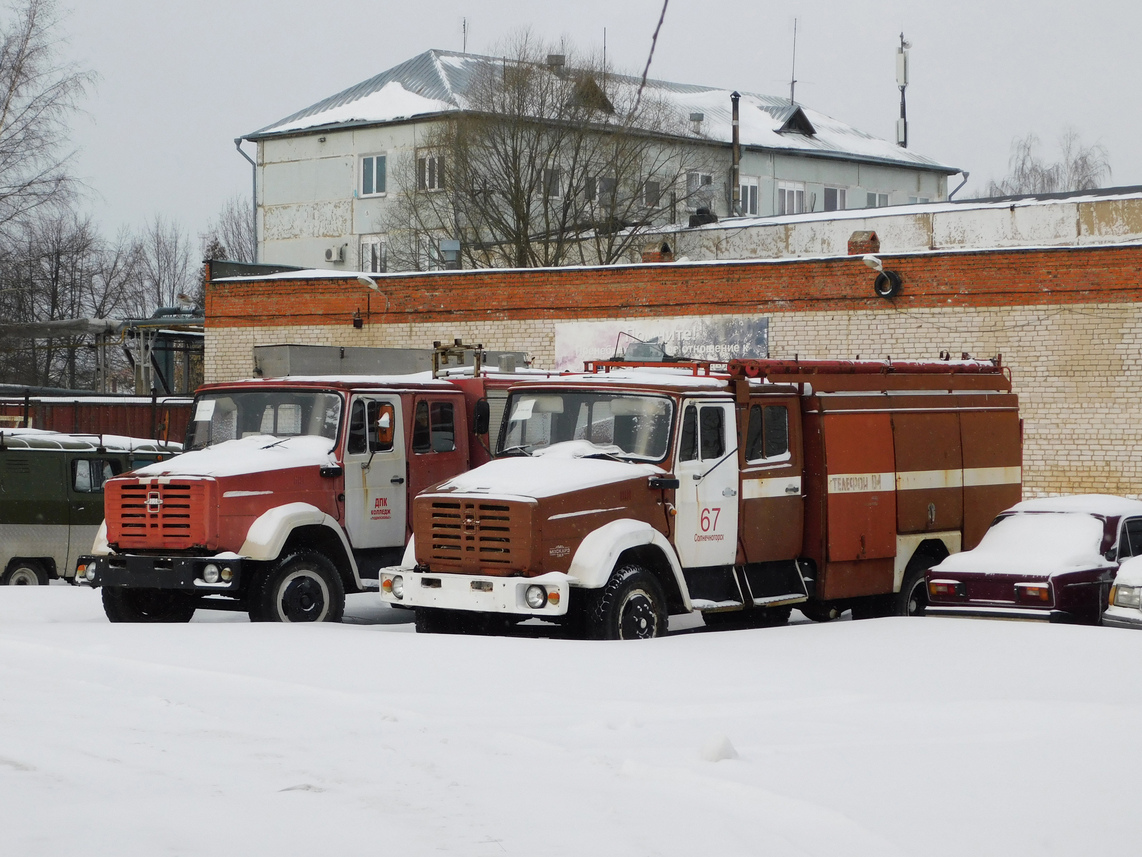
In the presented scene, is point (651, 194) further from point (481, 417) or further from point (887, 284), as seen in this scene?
point (481, 417)

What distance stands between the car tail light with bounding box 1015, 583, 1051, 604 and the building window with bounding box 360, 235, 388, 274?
38.5 meters

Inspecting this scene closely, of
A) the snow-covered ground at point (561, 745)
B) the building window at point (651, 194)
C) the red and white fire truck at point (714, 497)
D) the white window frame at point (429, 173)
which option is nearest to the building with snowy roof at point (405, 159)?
the white window frame at point (429, 173)

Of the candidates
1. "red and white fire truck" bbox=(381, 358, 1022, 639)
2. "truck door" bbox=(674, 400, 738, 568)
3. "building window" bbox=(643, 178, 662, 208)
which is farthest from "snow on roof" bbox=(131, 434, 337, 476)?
"building window" bbox=(643, 178, 662, 208)

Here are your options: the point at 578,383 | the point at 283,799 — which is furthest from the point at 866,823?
the point at 578,383

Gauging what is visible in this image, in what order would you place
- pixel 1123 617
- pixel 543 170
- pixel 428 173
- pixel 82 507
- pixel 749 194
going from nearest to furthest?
1. pixel 1123 617
2. pixel 82 507
3. pixel 543 170
4. pixel 428 173
5. pixel 749 194

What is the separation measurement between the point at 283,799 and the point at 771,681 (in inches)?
148

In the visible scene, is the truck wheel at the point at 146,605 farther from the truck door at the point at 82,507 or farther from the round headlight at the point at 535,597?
the truck door at the point at 82,507

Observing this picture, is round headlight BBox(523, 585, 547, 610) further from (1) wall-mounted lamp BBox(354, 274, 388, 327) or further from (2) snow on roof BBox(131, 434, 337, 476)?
(1) wall-mounted lamp BBox(354, 274, 388, 327)

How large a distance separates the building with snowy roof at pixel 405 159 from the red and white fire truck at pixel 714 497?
30.9m

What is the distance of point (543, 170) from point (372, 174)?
12.8 m

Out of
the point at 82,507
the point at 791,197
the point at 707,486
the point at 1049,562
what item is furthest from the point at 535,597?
the point at 791,197

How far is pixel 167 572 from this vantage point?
467 inches

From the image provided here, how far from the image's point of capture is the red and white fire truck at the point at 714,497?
10.6 meters

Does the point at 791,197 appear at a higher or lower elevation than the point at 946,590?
higher
